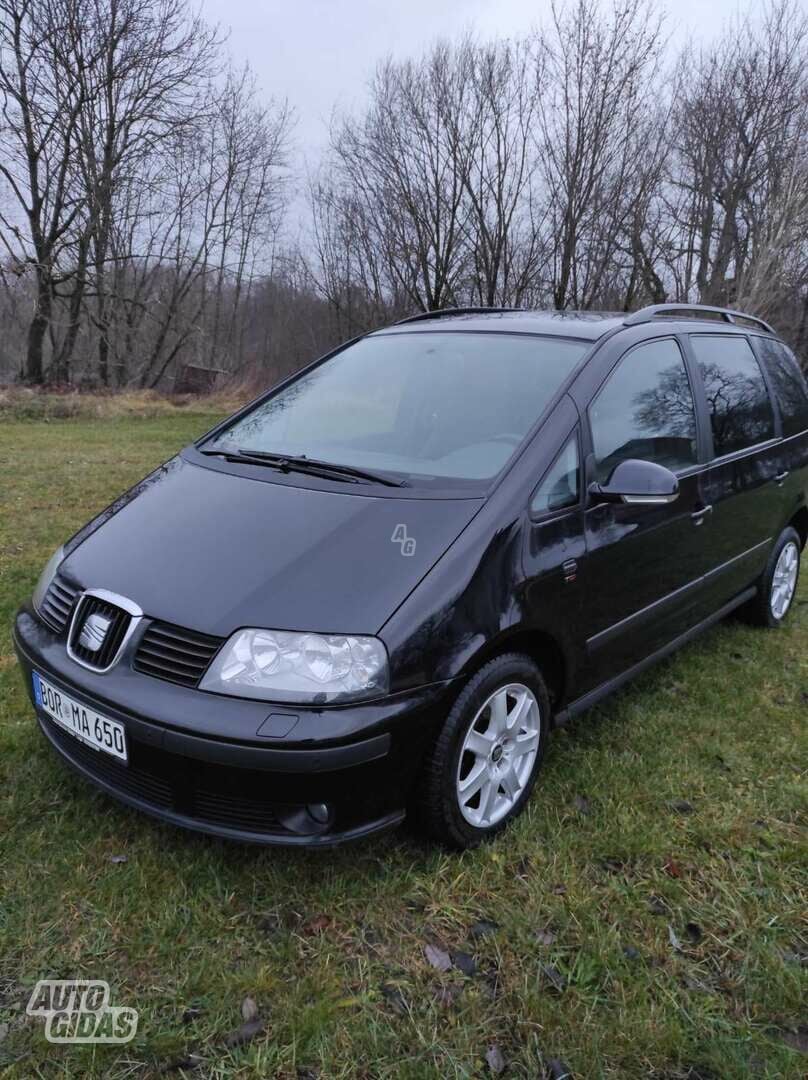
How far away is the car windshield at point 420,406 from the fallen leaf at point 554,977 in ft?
4.75

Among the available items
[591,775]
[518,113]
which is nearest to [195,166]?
[518,113]

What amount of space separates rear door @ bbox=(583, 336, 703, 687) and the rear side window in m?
1.19

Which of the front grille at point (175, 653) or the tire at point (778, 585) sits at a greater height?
→ the front grille at point (175, 653)

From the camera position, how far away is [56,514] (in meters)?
6.46

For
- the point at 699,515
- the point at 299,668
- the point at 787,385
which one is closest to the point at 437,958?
the point at 299,668

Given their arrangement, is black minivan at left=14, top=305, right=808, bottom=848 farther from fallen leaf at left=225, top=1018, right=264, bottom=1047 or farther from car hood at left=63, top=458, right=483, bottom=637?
fallen leaf at left=225, top=1018, right=264, bottom=1047

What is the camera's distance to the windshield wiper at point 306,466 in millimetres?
2574

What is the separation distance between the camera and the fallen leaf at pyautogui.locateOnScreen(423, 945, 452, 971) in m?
2.00

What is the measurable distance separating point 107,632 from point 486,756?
1233 millimetres

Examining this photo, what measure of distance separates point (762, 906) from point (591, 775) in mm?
722

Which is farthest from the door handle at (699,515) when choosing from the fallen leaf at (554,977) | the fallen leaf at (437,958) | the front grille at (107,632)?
the front grille at (107,632)

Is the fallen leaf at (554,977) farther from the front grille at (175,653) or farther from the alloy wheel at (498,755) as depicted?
the front grille at (175,653)

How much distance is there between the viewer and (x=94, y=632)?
223cm

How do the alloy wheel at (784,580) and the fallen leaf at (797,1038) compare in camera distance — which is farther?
the alloy wheel at (784,580)
